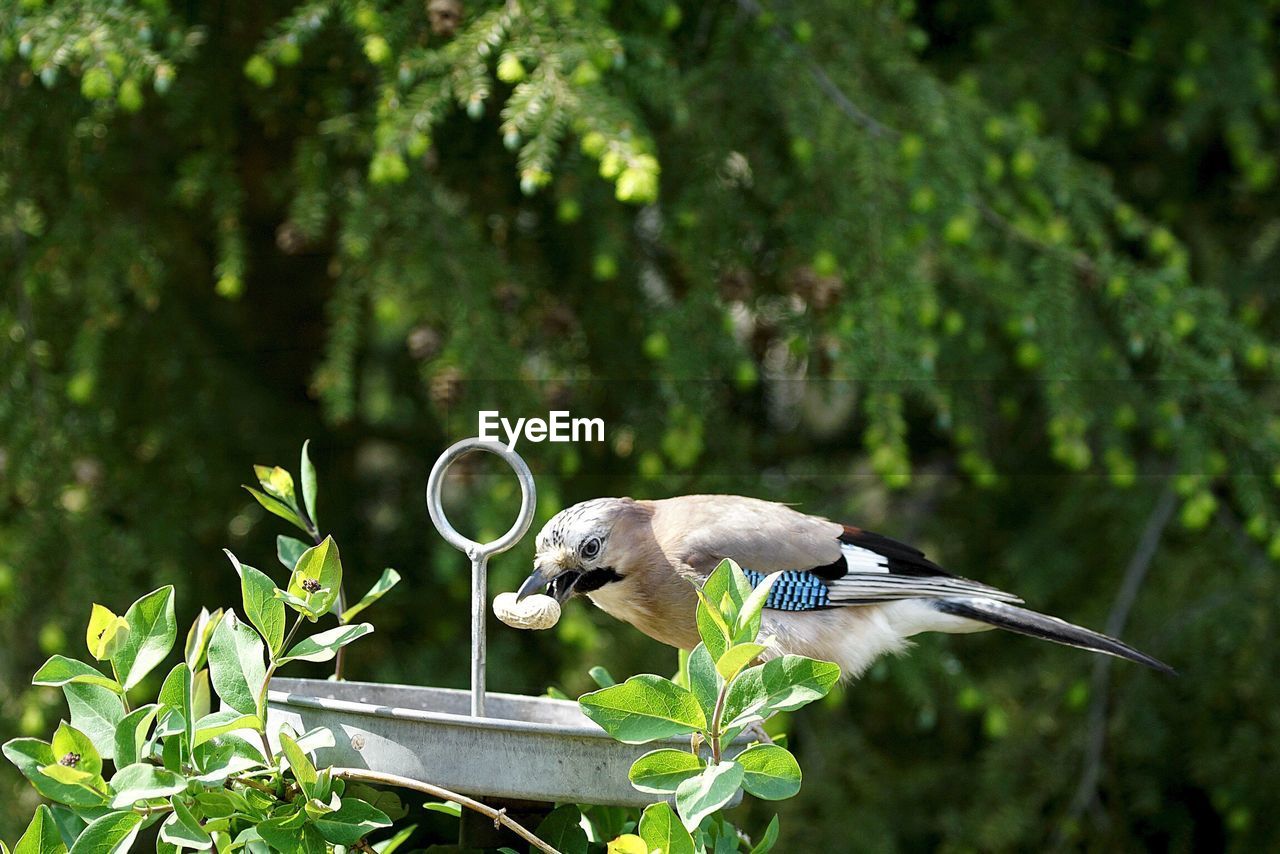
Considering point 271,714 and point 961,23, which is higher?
point 961,23

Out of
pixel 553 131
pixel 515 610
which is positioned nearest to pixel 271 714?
pixel 515 610

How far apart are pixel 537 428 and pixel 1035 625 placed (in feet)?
2.04

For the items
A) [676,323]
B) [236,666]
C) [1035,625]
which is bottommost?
[1035,625]

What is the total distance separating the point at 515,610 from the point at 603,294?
150 centimetres

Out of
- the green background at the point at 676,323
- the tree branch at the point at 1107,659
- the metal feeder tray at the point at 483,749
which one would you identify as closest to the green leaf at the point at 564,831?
the metal feeder tray at the point at 483,749

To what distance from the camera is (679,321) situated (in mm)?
2352

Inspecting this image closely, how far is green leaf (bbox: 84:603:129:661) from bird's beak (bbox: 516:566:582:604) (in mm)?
348

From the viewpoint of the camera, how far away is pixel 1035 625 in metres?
1.61

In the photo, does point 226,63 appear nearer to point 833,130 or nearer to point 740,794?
point 833,130

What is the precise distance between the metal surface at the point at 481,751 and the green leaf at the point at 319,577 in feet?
0.29

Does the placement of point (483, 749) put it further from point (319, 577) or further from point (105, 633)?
point (105, 633)

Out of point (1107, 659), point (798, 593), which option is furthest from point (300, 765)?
point (1107, 659)

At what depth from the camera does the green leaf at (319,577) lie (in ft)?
3.39

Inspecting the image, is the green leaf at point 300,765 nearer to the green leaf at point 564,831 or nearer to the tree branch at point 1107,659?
the green leaf at point 564,831
